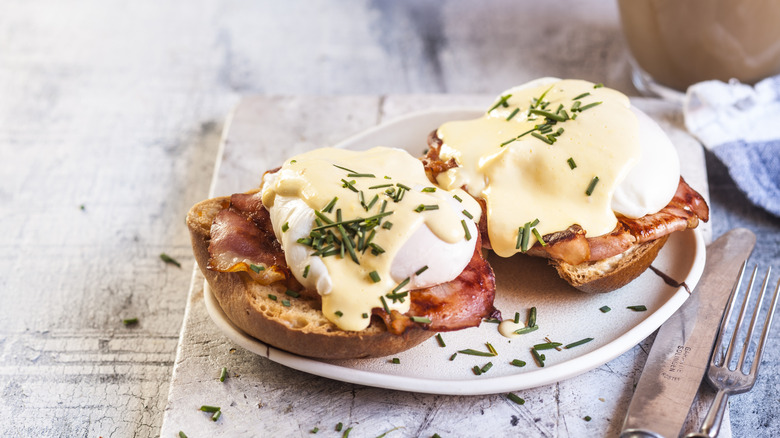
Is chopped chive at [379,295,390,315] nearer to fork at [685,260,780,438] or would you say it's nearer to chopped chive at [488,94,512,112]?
fork at [685,260,780,438]

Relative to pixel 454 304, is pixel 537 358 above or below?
below

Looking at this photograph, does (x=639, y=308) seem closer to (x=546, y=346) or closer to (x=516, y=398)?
(x=546, y=346)

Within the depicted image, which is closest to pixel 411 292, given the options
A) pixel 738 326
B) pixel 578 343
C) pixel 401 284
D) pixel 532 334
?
pixel 401 284

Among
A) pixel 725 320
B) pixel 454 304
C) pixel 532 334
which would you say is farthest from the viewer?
pixel 725 320

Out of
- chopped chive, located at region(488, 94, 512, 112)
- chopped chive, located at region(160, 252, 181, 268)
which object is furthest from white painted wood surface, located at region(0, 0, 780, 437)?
chopped chive, located at region(488, 94, 512, 112)

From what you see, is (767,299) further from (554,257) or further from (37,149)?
(37,149)

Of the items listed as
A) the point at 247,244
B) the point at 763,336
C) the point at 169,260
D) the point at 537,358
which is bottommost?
the point at 169,260

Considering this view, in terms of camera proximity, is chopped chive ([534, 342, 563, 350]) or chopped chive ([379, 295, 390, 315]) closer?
chopped chive ([379, 295, 390, 315])

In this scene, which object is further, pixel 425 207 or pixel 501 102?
pixel 501 102
